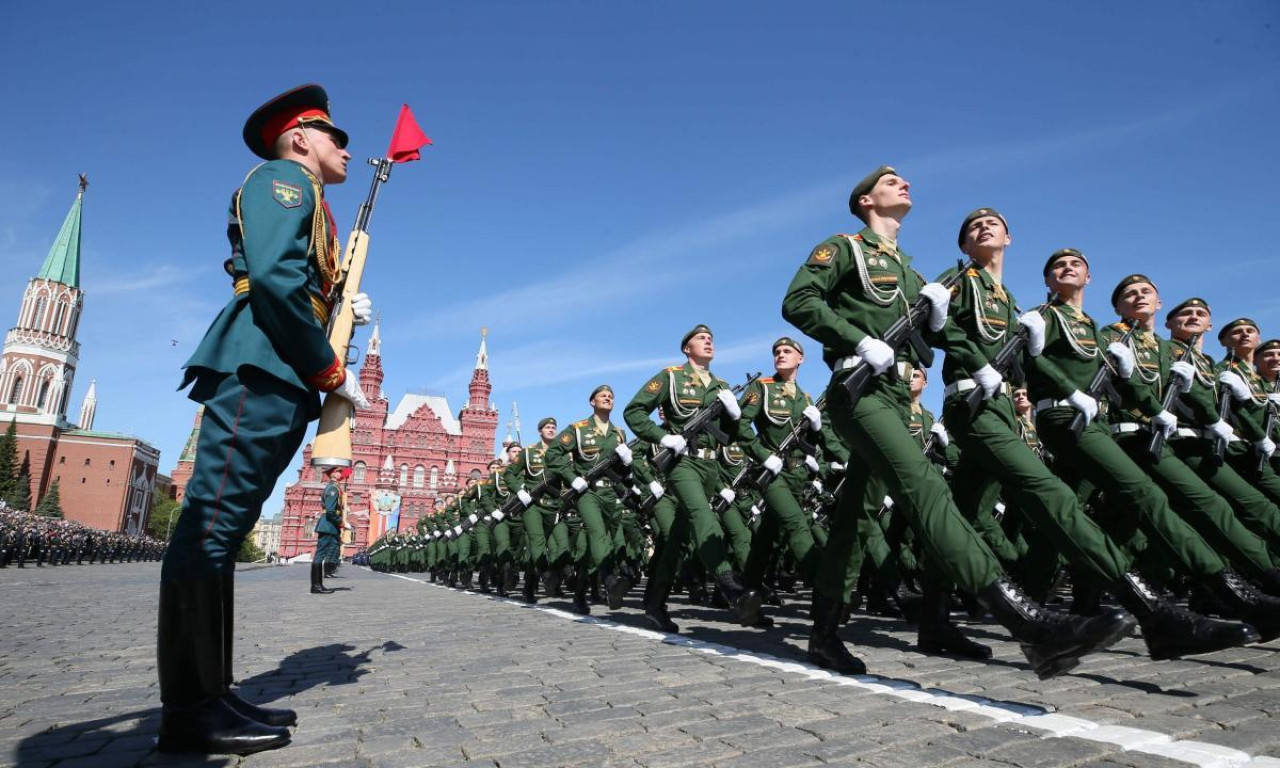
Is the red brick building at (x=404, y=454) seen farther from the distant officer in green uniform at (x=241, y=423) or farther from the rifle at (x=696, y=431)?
the distant officer in green uniform at (x=241, y=423)

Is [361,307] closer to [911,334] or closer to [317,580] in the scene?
[911,334]

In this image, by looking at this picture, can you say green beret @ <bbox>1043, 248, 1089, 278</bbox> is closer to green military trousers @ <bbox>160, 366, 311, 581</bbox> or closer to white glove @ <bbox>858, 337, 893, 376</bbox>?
white glove @ <bbox>858, 337, 893, 376</bbox>

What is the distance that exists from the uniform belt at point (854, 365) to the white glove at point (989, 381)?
1.21 ft

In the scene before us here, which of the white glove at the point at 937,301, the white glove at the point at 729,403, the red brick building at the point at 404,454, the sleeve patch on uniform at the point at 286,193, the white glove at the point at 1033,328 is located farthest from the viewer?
the red brick building at the point at 404,454

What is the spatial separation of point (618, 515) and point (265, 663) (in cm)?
706

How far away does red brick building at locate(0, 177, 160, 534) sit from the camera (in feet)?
288

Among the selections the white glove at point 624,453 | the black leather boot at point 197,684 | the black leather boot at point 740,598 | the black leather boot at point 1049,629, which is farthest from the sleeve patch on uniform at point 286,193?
the white glove at point 624,453

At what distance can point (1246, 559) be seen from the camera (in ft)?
16.0

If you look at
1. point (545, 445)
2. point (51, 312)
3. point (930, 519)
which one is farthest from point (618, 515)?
point (51, 312)

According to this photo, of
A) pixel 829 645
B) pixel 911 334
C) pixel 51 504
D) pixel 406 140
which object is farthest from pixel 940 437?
pixel 51 504

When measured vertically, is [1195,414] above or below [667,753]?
above

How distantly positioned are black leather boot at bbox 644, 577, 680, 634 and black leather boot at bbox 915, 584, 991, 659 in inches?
83.2

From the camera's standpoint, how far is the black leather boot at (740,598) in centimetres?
558

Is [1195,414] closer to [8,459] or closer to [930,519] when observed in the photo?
[930,519]
